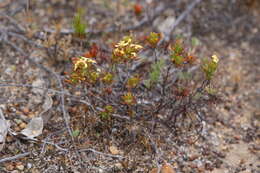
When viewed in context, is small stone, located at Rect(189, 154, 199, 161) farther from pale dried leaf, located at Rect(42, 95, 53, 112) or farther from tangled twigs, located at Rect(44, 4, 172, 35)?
tangled twigs, located at Rect(44, 4, 172, 35)

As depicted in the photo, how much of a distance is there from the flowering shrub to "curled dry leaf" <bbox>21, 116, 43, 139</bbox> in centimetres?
48

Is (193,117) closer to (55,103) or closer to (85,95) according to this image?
(85,95)

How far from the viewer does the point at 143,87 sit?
349 centimetres

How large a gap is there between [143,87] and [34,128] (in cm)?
115

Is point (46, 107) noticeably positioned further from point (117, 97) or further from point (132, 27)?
point (132, 27)

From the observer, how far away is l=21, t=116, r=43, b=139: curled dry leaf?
284cm

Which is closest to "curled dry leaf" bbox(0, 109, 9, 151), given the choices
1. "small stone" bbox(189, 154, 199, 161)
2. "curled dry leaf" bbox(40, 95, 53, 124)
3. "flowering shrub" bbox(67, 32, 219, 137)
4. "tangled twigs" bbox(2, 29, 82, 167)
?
"curled dry leaf" bbox(40, 95, 53, 124)

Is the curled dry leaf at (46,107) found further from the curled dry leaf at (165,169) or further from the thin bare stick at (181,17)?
the thin bare stick at (181,17)

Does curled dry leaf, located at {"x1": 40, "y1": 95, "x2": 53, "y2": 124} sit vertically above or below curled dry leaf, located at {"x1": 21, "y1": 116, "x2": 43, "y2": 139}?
above

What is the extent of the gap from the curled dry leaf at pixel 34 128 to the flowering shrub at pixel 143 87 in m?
0.48

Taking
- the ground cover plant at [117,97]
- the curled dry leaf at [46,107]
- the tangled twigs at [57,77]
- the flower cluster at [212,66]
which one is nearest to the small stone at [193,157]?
the ground cover plant at [117,97]

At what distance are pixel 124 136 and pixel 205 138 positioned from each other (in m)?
0.81

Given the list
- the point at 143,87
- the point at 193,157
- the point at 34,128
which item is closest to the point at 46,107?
the point at 34,128

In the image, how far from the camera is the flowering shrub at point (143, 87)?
2.72m
